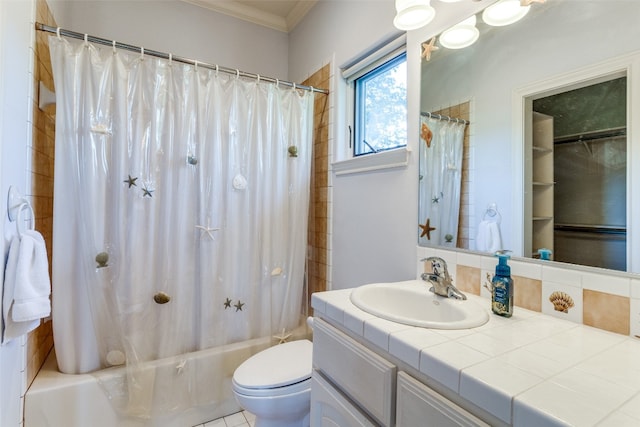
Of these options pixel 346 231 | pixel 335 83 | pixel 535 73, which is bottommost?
pixel 346 231

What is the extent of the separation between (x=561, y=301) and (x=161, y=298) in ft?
5.65

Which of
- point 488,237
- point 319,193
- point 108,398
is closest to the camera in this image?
point 488,237

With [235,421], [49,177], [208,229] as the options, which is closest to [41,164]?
[49,177]

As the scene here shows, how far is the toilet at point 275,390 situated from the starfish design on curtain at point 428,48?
1.54m

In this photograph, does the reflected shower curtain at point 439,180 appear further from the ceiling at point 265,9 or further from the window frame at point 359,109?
the ceiling at point 265,9

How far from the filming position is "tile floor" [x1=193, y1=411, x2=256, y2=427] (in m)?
1.69

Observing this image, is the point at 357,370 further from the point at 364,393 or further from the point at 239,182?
the point at 239,182

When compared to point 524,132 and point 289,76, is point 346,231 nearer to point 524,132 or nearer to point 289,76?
point 524,132

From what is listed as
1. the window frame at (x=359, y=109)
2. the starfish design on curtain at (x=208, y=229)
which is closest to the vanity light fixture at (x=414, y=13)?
the window frame at (x=359, y=109)

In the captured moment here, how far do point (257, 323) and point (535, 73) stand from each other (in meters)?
1.83

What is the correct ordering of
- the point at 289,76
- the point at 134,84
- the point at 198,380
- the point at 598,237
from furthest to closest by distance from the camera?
the point at 289,76, the point at 198,380, the point at 134,84, the point at 598,237

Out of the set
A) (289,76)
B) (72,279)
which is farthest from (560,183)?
(289,76)

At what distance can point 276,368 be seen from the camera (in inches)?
57.4

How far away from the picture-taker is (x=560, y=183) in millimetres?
968
